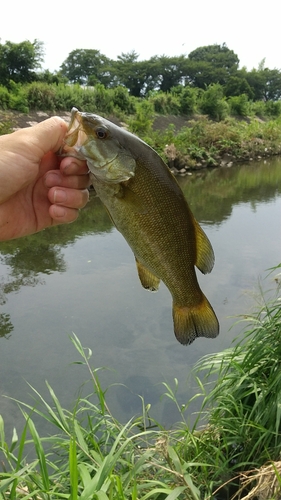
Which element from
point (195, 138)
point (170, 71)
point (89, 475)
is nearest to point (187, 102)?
point (195, 138)

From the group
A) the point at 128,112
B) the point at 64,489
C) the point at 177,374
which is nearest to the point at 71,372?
the point at 177,374

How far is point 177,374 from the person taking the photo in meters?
4.95

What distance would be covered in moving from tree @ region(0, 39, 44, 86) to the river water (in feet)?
59.4

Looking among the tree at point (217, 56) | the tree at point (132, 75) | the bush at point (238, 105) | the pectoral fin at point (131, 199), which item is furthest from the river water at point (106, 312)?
the tree at point (217, 56)

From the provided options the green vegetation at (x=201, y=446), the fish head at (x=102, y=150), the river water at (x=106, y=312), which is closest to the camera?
the fish head at (x=102, y=150)

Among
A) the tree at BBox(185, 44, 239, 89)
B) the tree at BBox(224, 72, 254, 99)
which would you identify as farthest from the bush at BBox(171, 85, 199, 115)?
the tree at BBox(224, 72, 254, 99)

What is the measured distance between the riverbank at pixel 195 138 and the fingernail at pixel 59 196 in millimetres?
13166

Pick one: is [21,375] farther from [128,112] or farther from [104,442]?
[128,112]

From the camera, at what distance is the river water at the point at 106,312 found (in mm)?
4805

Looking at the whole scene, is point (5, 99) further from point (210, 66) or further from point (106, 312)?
point (210, 66)

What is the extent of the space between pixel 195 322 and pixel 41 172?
1.22 metres

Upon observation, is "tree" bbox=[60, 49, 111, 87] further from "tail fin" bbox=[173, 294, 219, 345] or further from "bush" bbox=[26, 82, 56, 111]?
"tail fin" bbox=[173, 294, 219, 345]

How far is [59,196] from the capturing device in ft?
6.67

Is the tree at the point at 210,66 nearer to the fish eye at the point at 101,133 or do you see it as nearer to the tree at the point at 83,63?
the tree at the point at 83,63
